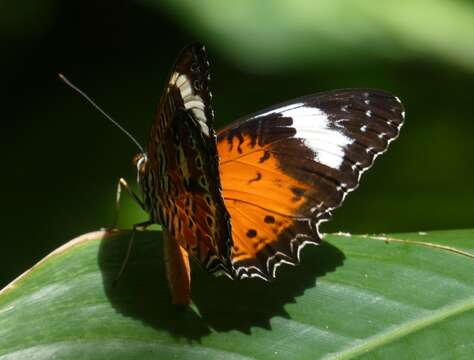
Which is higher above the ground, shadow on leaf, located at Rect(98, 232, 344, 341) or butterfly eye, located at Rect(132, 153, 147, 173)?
butterfly eye, located at Rect(132, 153, 147, 173)

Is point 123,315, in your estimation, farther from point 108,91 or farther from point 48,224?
point 108,91

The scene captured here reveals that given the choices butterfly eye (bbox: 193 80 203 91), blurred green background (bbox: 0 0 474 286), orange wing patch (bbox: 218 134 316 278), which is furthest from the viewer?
blurred green background (bbox: 0 0 474 286)

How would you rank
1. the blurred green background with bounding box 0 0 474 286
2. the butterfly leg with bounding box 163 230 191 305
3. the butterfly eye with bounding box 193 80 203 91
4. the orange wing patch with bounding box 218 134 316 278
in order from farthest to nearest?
the blurred green background with bounding box 0 0 474 286, the orange wing patch with bounding box 218 134 316 278, the butterfly leg with bounding box 163 230 191 305, the butterfly eye with bounding box 193 80 203 91

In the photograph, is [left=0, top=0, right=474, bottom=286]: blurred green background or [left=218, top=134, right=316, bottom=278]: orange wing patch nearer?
[left=218, top=134, right=316, bottom=278]: orange wing patch

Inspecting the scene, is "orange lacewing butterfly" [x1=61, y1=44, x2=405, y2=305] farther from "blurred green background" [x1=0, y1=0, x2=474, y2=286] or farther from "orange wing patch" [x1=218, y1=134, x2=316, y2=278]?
"blurred green background" [x1=0, y1=0, x2=474, y2=286]

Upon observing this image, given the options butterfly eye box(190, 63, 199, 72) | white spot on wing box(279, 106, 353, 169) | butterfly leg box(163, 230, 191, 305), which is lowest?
butterfly leg box(163, 230, 191, 305)

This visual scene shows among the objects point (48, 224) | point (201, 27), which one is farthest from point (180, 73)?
point (48, 224)

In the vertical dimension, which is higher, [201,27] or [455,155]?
[201,27]

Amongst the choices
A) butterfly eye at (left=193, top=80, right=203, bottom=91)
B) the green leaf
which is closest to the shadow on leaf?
the green leaf

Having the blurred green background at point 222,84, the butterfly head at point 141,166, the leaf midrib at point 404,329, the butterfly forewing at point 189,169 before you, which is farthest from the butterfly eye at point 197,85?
the blurred green background at point 222,84
